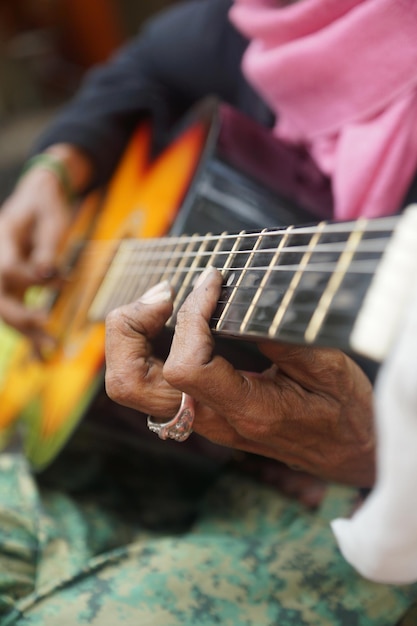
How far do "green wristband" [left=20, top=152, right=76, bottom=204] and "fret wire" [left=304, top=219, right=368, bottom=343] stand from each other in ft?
2.55

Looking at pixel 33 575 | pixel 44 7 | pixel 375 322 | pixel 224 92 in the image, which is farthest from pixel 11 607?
pixel 44 7

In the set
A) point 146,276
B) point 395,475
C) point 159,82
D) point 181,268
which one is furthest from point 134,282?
point 159,82

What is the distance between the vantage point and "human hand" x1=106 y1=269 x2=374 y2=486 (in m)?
0.47

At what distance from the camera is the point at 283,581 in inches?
24.0

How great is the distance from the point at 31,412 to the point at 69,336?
0.12 m

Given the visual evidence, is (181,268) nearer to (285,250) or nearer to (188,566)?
(285,250)

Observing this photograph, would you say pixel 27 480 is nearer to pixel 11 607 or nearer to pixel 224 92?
pixel 11 607

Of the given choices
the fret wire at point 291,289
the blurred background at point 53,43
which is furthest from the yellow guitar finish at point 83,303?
the blurred background at point 53,43

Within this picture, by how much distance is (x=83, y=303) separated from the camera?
89 centimetres

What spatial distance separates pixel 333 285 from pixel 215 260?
0.18m

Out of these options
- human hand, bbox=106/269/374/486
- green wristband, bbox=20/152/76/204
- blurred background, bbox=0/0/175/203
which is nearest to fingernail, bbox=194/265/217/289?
human hand, bbox=106/269/374/486

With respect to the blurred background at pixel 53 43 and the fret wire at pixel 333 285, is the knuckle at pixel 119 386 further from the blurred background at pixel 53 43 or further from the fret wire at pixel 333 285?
the blurred background at pixel 53 43

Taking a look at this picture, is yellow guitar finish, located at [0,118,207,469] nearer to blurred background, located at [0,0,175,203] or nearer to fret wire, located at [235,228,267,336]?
fret wire, located at [235,228,267,336]

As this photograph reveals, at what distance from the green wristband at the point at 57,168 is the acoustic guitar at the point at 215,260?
6 cm
